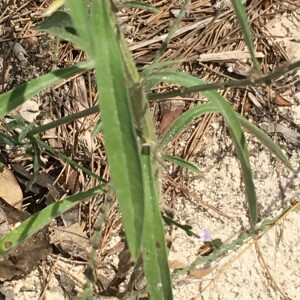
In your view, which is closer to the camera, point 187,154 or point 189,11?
point 187,154

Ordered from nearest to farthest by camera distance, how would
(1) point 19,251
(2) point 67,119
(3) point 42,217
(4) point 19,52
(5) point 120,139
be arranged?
(5) point 120,139
(2) point 67,119
(3) point 42,217
(1) point 19,251
(4) point 19,52

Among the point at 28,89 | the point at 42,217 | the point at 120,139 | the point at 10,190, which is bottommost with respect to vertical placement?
the point at 120,139

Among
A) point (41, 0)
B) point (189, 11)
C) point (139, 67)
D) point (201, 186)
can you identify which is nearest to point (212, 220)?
point (201, 186)

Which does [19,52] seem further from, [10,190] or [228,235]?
[228,235]

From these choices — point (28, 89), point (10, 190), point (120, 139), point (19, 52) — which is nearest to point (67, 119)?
point (28, 89)

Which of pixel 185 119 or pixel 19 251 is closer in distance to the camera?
pixel 185 119

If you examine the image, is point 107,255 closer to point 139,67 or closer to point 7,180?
point 7,180
